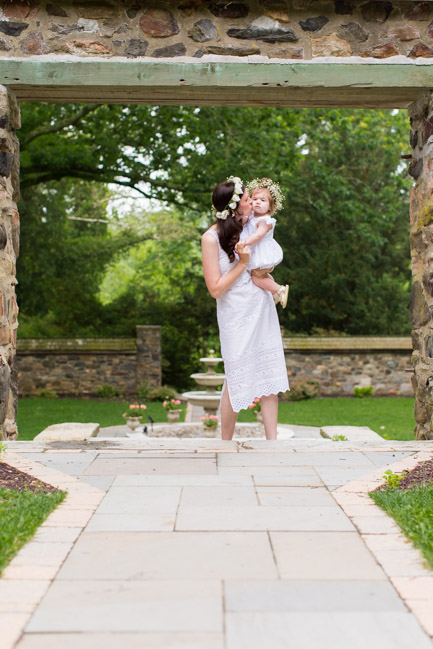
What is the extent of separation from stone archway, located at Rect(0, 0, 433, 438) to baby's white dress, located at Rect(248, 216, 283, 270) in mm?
948

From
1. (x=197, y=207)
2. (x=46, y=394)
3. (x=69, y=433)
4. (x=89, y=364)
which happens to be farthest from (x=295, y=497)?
(x=89, y=364)

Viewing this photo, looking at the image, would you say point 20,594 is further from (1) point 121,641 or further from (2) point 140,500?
(2) point 140,500

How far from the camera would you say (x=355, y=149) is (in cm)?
1867

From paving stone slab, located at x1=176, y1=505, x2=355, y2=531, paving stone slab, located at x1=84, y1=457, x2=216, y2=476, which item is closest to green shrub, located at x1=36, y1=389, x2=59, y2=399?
paving stone slab, located at x1=84, y1=457, x2=216, y2=476

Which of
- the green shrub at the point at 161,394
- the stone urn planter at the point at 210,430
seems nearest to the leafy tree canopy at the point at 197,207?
the green shrub at the point at 161,394

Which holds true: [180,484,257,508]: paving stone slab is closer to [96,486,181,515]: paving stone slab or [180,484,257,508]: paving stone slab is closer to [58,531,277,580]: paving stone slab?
[96,486,181,515]: paving stone slab

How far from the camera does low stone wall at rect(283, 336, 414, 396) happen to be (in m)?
15.8

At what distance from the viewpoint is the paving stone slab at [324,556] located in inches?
93.0

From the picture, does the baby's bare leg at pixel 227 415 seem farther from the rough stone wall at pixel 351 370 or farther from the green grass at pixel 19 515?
the rough stone wall at pixel 351 370

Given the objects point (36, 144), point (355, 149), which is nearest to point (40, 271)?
point (36, 144)

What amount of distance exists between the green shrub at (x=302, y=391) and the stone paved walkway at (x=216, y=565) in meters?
11.0

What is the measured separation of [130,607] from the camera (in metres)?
2.09

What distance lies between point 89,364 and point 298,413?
5246mm

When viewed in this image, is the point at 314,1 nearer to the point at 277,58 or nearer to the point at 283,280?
the point at 277,58
